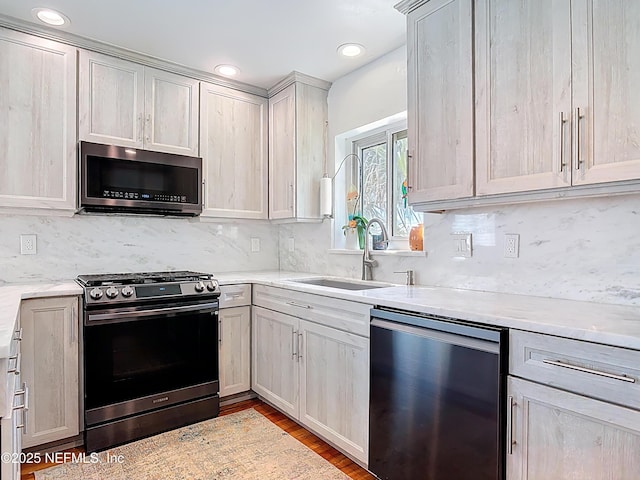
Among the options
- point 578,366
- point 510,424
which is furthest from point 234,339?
point 578,366

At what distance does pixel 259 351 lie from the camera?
2.82 m

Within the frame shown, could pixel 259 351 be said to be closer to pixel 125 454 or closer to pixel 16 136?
pixel 125 454

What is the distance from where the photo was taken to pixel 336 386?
2.12m

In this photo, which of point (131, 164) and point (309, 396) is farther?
point (131, 164)

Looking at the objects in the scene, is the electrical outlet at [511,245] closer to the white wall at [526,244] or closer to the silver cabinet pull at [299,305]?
the white wall at [526,244]

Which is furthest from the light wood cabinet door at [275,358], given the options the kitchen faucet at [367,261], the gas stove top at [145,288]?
the kitchen faucet at [367,261]

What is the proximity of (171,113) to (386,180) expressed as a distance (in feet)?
5.44

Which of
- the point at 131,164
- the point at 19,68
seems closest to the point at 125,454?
the point at 131,164

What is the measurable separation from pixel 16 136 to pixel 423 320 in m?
2.53

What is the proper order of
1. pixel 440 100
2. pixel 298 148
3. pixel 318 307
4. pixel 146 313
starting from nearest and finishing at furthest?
pixel 440 100
pixel 318 307
pixel 146 313
pixel 298 148

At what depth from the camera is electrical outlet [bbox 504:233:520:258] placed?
1960 millimetres

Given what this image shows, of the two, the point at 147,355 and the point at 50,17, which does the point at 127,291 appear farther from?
the point at 50,17

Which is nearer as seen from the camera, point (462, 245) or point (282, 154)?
point (462, 245)

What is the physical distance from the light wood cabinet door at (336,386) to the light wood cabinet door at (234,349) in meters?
0.65
